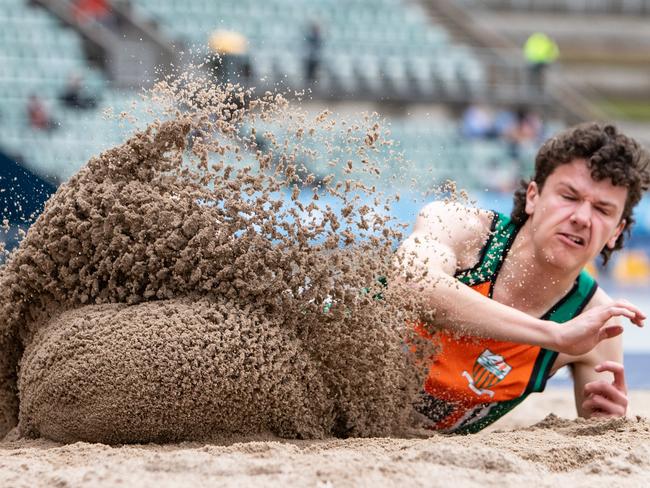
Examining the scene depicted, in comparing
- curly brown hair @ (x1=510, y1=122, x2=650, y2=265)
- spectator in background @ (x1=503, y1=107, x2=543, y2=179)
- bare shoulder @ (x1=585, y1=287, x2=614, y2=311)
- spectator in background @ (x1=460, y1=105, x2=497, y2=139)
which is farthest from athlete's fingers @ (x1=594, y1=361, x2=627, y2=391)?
spectator in background @ (x1=460, y1=105, x2=497, y2=139)

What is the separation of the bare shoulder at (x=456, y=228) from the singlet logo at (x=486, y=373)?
0.39 m

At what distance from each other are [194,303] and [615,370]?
5.20 feet

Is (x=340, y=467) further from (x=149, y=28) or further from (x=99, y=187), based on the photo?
(x=149, y=28)

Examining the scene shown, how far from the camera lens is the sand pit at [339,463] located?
2.00 metres

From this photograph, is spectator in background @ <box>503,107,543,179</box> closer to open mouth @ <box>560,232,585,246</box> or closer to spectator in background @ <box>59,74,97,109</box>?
spectator in background @ <box>59,74,97,109</box>

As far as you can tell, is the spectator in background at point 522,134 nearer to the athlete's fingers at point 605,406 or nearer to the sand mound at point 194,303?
the athlete's fingers at point 605,406

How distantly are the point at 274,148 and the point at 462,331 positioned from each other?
2.99ft

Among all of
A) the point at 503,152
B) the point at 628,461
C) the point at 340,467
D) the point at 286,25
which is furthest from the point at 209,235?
the point at 286,25

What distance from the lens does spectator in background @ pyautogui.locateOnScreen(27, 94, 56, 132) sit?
10.6 metres

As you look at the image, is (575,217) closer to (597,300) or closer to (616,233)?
(616,233)

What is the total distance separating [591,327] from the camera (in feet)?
9.52

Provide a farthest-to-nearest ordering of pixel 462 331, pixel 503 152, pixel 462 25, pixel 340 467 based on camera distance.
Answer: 1. pixel 462 25
2. pixel 503 152
3. pixel 462 331
4. pixel 340 467

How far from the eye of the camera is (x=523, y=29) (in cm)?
2056

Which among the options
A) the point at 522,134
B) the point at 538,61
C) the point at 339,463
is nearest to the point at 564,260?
the point at 339,463
